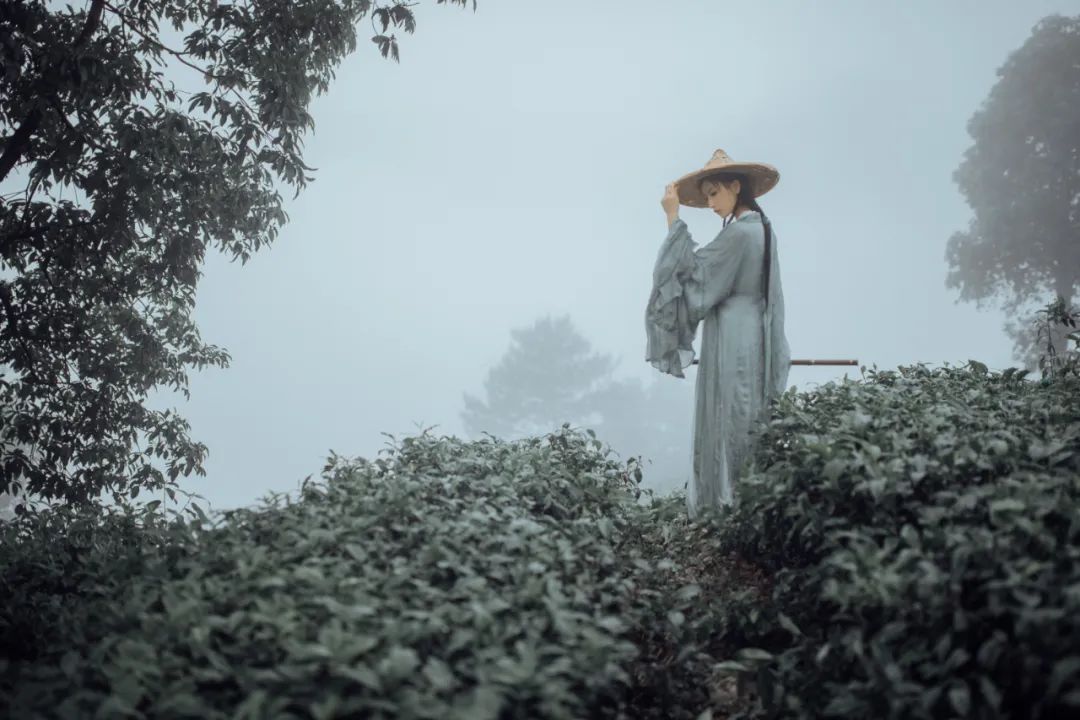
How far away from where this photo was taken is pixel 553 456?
15.4ft

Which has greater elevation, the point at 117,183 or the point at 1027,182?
the point at 1027,182

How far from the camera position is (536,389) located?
1654 inches

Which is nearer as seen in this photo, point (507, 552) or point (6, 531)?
point (507, 552)

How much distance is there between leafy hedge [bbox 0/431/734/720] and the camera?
2.29 meters

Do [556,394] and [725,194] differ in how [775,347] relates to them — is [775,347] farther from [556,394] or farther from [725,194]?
[556,394]

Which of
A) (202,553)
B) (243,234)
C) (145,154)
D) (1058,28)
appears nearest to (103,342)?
(243,234)

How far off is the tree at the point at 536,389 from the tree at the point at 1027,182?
2568cm

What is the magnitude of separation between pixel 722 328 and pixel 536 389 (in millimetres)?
37249

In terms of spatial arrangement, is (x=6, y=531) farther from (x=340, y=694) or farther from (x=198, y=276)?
(x=340, y=694)

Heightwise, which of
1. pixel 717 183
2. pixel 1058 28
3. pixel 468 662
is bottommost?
pixel 468 662

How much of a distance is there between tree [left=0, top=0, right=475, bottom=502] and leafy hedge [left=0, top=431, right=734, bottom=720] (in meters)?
2.45

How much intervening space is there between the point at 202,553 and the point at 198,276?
14.9ft

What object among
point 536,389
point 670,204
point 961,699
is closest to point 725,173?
point 670,204

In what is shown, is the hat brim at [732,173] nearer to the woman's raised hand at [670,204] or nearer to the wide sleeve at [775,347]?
the woman's raised hand at [670,204]
